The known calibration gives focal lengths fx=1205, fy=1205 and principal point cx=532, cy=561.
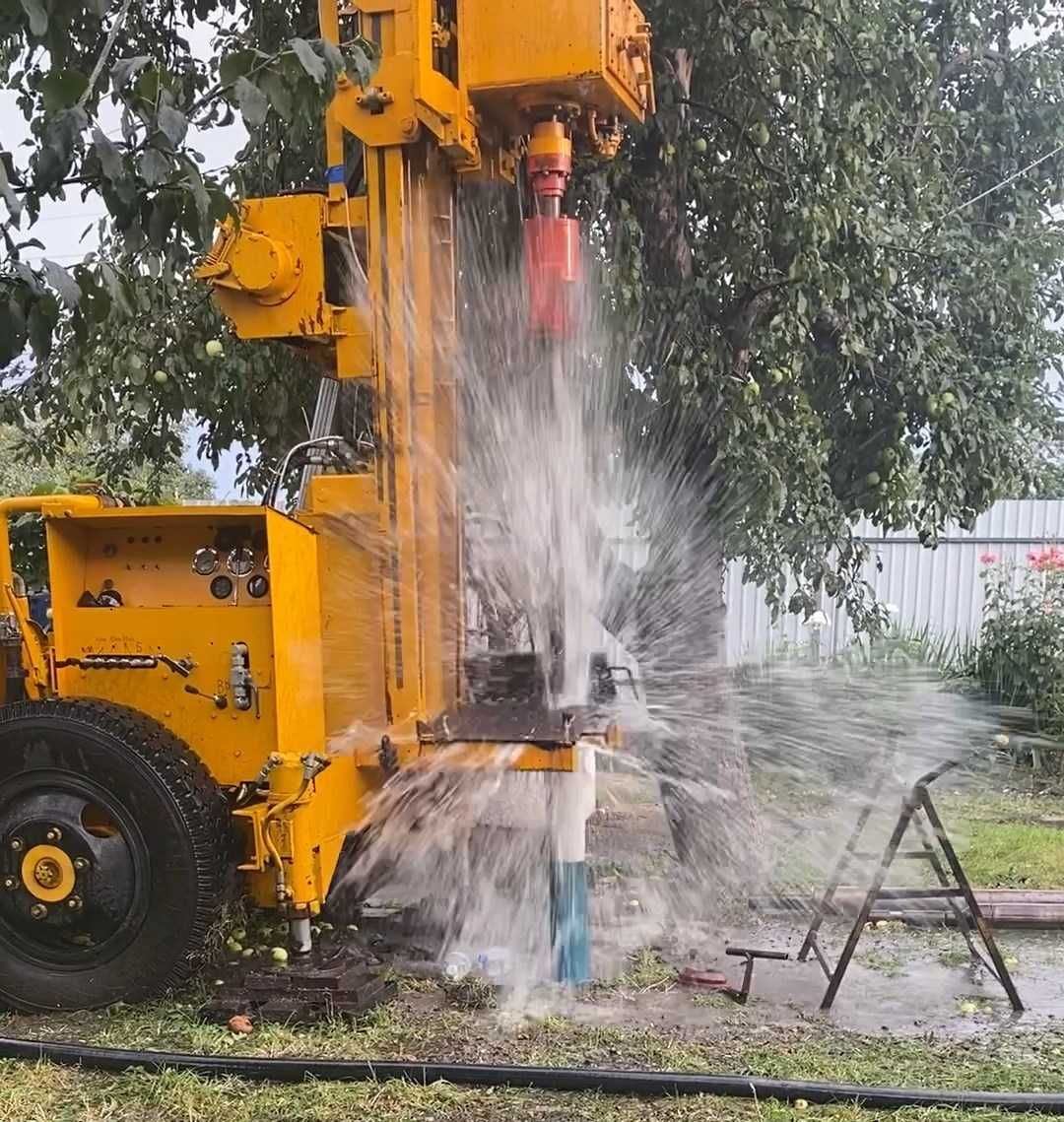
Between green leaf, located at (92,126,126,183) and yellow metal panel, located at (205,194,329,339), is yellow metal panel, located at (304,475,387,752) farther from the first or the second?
green leaf, located at (92,126,126,183)

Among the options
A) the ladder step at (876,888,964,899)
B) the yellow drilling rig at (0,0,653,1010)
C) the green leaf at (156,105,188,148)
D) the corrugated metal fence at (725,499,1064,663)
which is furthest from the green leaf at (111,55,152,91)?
the corrugated metal fence at (725,499,1064,663)

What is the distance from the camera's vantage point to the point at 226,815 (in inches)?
157

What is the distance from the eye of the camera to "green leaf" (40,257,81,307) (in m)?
1.93

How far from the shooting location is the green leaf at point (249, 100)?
6.76 ft

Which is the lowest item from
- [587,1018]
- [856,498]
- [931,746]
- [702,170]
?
[587,1018]

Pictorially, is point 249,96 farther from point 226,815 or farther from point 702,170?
point 702,170

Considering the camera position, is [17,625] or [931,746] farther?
[931,746]

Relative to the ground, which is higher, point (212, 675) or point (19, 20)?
point (19, 20)

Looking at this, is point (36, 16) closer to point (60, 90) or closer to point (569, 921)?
point (60, 90)

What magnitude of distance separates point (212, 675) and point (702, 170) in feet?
10.5

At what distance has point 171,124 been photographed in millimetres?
1966

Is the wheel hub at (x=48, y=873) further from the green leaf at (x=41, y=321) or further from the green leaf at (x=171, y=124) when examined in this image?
the green leaf at (x=171, y=124)

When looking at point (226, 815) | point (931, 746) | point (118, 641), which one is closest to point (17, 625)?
point (118, 641)

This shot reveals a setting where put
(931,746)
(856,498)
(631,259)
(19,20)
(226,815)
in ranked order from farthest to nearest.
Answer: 1. (931,746)
2. (856,498)
3. (631,259)
4. (226,815)
5. (19,20)
